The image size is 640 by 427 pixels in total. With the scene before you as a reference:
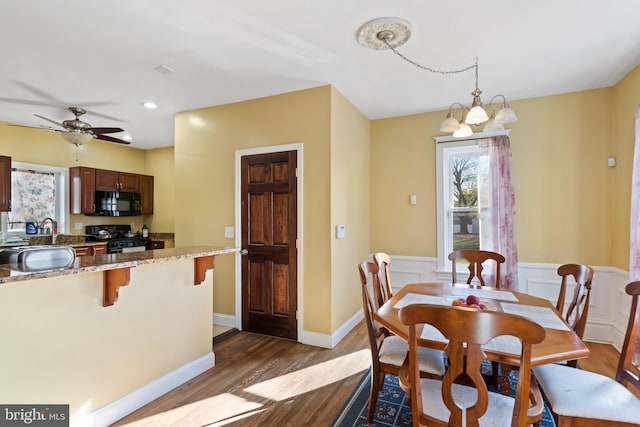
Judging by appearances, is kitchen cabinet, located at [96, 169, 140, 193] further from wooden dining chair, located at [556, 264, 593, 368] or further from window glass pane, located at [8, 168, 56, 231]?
wooden dining chair, located at [556, 264, 593, 368]

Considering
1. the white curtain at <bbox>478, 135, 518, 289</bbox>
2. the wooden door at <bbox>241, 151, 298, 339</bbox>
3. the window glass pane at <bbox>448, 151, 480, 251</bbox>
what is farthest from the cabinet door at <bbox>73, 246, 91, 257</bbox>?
the white curtain at <bbox>478, 135, 518, 289</bbox>

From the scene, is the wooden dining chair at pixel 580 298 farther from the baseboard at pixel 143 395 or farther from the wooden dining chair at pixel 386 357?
the baseboard at pixel 143 395

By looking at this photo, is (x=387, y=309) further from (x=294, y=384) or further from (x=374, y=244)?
(x=374, y=244)

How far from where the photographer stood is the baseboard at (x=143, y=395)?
1925mm

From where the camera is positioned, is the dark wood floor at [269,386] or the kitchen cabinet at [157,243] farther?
the kitchen cabinet at [157,243]

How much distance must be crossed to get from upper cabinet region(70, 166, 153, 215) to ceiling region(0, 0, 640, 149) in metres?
1.66

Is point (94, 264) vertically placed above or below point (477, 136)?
below

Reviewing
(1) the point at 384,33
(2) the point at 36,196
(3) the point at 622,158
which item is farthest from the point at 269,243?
(2) the point at 36,196

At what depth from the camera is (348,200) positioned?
3.64 meters

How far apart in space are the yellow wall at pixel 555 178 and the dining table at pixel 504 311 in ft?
4.95

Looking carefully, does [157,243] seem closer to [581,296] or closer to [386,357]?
[386,357]

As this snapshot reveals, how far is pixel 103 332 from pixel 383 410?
1.96 meters

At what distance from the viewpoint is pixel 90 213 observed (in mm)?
5293

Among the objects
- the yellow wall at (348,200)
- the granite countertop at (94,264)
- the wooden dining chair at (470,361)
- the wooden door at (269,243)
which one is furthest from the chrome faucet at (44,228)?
the wooden dining chair at (470,361)
